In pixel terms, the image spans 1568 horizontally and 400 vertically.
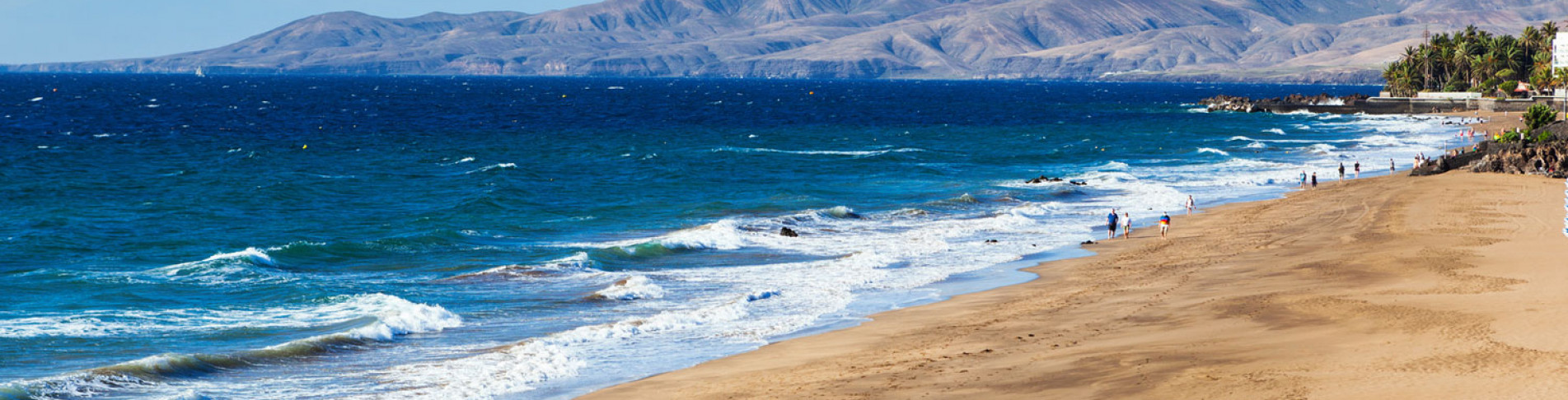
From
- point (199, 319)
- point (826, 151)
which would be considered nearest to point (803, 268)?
point (199, 319)

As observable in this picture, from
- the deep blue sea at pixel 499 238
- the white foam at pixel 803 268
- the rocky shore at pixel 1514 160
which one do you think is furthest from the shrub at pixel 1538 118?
the white foam at pixel 803 268

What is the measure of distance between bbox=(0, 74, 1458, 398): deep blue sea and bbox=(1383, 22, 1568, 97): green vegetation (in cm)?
6075

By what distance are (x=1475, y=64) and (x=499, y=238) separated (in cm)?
13899

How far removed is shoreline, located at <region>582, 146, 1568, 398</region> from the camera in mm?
17406

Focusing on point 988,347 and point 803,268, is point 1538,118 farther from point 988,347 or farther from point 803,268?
point 988,347

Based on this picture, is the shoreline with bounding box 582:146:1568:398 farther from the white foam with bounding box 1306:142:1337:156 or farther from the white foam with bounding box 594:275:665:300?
the white foam with bounding box 1306:142:1337:156

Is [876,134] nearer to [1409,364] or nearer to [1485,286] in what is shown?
[1485,286]

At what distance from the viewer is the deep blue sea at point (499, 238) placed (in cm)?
2109

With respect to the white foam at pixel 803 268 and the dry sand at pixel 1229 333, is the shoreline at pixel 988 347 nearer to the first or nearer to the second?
the dry sand at pixel 1229 333

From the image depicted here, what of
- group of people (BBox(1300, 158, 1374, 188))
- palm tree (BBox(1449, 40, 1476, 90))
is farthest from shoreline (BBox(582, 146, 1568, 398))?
palm tree (BBox(1449, 40, 1476, 90))

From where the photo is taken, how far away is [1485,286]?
76.7 ft

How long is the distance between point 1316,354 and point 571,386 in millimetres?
10318

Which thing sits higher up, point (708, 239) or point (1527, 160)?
point (1527, 160)

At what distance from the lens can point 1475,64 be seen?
146 metres
